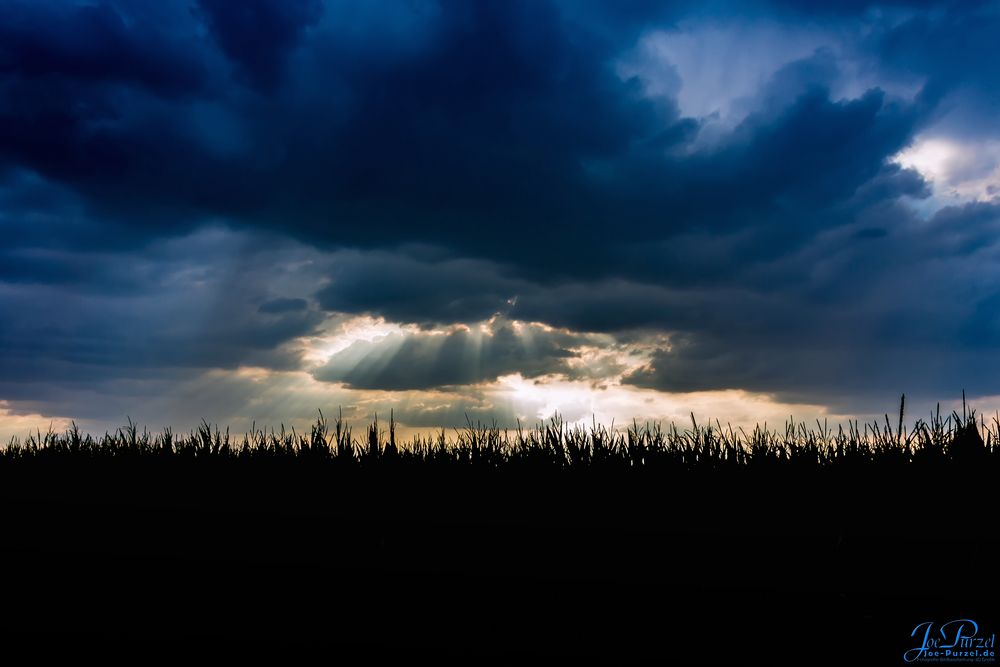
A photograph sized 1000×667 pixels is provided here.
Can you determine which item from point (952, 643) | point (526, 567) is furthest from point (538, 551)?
point (952, 643)

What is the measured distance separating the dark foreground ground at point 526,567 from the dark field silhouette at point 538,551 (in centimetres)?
3

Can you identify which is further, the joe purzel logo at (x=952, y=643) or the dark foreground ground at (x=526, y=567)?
the dark foreground ground at (x=526, y=567)

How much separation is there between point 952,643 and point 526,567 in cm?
530

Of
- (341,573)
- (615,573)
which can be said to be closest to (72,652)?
(341,573)

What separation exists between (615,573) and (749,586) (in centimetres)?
175

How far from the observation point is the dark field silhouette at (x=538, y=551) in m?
9.49

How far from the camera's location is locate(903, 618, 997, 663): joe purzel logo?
347 inches

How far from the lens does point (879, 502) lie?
34.5 feet

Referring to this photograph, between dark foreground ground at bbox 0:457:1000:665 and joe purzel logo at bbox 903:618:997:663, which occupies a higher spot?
dark foreground ground at bbox 0:457:1000:665

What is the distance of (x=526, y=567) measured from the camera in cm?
1031

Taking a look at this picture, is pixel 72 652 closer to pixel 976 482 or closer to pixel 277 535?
pixel 277 535

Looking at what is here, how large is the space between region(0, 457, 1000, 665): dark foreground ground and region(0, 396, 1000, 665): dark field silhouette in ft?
0.09

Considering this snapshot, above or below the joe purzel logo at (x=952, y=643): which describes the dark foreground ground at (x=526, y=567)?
above

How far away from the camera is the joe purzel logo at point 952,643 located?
28.9 ft
